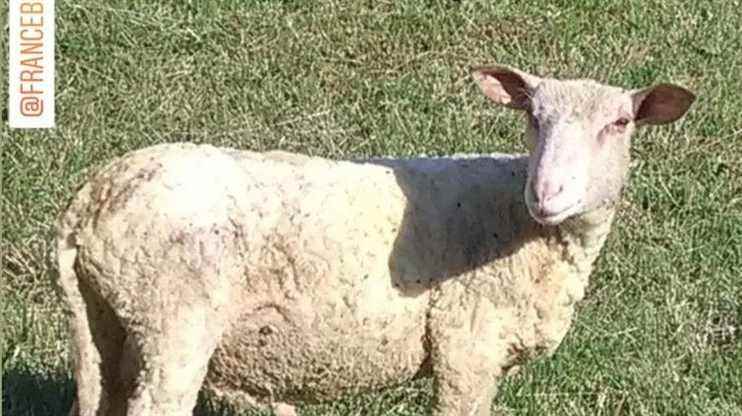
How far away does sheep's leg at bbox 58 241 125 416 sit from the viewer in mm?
5645

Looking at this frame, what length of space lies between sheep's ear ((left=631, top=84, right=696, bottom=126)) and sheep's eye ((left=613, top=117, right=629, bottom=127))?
0.07m

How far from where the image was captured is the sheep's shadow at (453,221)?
19.0ft

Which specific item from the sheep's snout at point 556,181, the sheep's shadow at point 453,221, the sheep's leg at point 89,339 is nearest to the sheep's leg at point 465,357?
the sheep's shadow at point 453,221

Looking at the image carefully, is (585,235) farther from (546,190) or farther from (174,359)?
(174,359)

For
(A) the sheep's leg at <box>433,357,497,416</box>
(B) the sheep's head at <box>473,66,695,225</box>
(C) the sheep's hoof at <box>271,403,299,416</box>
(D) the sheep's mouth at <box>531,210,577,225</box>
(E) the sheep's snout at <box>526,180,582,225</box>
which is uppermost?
(B) the sheep's head at <box>473,66,695,225</box>

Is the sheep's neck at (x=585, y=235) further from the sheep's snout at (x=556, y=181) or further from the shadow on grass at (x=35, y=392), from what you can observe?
the shadow on grass at (x=35, y=392)

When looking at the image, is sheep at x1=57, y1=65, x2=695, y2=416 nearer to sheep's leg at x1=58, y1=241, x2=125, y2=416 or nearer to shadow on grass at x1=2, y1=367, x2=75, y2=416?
sheep's leg at x1=58, y1=241, x2=125, y2=416

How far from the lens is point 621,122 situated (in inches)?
224

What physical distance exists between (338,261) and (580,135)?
0.77m

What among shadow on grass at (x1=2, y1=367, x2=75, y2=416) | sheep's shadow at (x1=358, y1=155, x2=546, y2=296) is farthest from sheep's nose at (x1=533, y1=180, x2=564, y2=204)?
shadow on grass at (x1=2, y1=367, x2=75, y2=416)

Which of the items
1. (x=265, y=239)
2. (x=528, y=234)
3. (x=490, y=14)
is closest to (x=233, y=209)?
(x=265, y=239)

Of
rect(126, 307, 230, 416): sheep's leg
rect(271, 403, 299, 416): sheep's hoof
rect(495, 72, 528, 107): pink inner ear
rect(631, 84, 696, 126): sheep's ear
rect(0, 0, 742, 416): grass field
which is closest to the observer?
rect(126, 307, 230, 416): sheep's leg

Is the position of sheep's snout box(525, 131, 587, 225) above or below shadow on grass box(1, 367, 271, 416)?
above

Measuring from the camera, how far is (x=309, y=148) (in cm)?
1002
